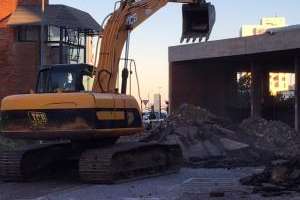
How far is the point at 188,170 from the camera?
18891 mm

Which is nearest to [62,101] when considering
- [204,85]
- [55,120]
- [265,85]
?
[55,120]

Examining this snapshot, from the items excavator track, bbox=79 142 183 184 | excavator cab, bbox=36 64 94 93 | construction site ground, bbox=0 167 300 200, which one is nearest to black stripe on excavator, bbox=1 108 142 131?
excavator track, bbox=79 142 183 184

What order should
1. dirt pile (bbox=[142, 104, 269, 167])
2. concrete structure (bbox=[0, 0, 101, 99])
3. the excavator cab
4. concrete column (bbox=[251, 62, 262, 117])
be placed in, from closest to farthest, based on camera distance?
1. the excavator cab
2. dirt pile (bbox=[142, 104, 269, 167])
3. concrete structure (bbox=[0, 0, 101, 99])
4. concrete column (bbox=[251, 62, 262, 117])

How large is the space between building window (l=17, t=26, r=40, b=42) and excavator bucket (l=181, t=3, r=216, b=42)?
22627 millimetres

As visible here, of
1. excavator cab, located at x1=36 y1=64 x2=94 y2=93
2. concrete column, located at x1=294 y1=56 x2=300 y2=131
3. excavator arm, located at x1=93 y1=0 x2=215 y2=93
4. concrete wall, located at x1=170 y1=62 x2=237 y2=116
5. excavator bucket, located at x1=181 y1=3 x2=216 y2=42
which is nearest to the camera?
excavator cab, located at x1=36 y1=64 x2=94 y2=93

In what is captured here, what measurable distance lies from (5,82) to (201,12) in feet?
77.7

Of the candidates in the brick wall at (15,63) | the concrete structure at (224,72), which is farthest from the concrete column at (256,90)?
the brick wall at (15,63)

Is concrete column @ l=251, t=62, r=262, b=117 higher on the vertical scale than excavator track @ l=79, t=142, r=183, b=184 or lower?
higher

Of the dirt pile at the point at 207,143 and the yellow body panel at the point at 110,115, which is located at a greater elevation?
the yellow body panel at the point at 110,115

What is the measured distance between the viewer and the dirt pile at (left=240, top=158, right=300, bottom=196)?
44.5 ft

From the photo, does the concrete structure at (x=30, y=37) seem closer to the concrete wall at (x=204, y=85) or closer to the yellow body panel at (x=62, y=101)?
the concrete wall at (x=204, y=85)

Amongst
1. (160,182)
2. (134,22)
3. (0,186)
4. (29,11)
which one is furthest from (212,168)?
(29,11)

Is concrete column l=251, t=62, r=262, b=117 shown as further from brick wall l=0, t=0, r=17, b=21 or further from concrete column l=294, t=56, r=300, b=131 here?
brick wall l=0, t=0, r=17, b=21

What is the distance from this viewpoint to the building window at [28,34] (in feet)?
130
